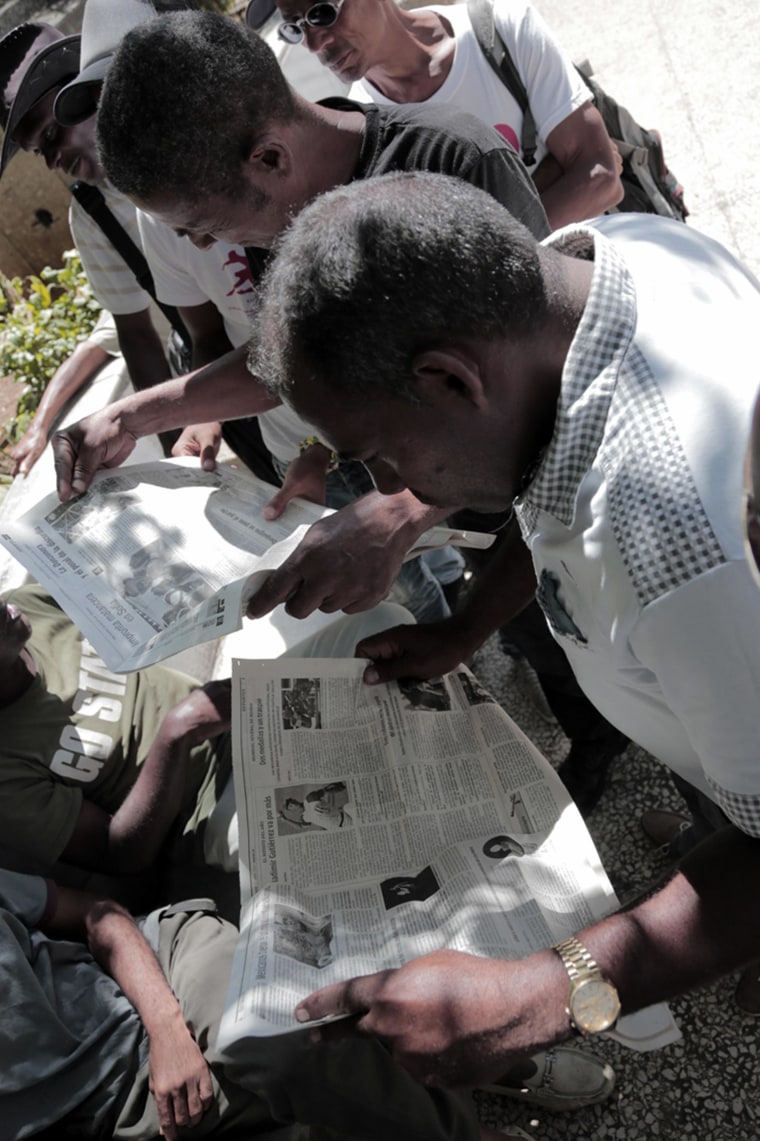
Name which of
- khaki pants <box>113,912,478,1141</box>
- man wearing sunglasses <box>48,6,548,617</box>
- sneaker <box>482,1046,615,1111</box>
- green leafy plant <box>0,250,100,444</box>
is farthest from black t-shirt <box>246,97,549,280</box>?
green leafy plant <box>0,250,100,444</box>

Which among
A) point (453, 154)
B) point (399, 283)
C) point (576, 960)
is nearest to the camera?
point (399, 283)

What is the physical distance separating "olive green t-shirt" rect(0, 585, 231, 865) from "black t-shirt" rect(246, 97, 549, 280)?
4.12ft

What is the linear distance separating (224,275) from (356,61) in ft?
2.16

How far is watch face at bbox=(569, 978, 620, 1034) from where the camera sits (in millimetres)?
1008

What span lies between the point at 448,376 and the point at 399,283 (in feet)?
0.40

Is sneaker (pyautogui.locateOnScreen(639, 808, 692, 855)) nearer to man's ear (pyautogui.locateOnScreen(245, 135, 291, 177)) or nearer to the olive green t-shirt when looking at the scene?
the olive green t-shirt

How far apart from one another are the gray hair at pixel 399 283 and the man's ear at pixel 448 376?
0.05 ft

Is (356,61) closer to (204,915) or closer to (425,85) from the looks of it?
(425,85)

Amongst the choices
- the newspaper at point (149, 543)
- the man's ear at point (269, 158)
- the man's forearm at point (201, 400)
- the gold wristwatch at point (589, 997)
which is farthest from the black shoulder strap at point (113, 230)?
the gold wristwatch at point (589, 997)

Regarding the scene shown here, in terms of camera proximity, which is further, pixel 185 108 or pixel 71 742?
pixel 71 742

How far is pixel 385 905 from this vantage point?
1.47m

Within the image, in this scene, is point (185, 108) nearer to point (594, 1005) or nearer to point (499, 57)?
point (499, 57)

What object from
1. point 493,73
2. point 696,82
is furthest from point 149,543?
point 696,82

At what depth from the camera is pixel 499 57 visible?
2.05m
